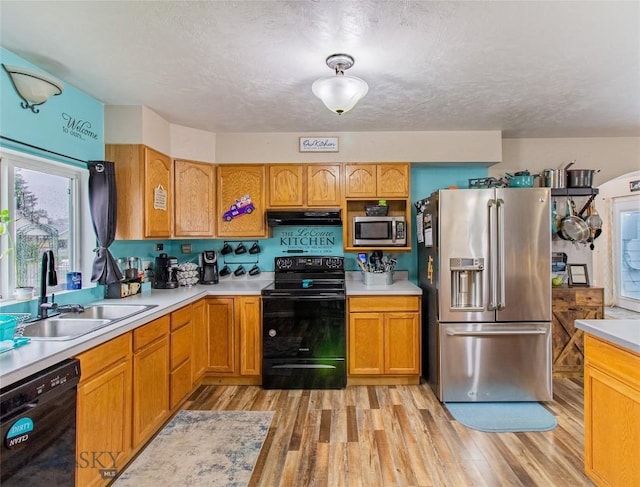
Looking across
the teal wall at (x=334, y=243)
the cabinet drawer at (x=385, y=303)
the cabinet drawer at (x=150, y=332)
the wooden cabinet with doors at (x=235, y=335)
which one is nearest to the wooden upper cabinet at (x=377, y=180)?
the teal wall at (x=334, y=243)

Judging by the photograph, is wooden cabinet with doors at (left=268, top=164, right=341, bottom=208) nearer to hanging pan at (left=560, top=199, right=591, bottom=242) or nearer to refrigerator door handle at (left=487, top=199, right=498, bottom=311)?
refrigerator door handle at (left=487, top=199, right=498, bottom=311)

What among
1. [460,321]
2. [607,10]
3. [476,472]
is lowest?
[476,472]

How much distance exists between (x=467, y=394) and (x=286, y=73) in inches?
112

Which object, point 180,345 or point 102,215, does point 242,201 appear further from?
point 180,345

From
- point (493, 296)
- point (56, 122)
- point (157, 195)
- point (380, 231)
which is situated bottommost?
point (493, 296)

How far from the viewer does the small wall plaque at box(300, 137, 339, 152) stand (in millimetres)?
3385

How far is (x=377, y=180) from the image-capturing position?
341 centimetres

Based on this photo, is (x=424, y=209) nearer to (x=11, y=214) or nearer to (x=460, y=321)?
(x=460, y=321)

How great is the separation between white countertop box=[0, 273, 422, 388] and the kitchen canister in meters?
0.21

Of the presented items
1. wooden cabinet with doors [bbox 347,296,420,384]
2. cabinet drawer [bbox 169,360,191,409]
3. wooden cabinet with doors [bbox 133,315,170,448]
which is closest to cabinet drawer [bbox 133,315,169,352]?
wooden cabinet with doors [bbox 133,315,170,448]

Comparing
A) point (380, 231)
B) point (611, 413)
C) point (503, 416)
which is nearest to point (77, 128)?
point (380, 231)

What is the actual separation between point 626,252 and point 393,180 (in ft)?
8.73

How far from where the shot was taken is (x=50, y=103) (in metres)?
2.22

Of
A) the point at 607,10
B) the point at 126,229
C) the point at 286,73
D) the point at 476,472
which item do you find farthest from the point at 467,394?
the point at 126,229
